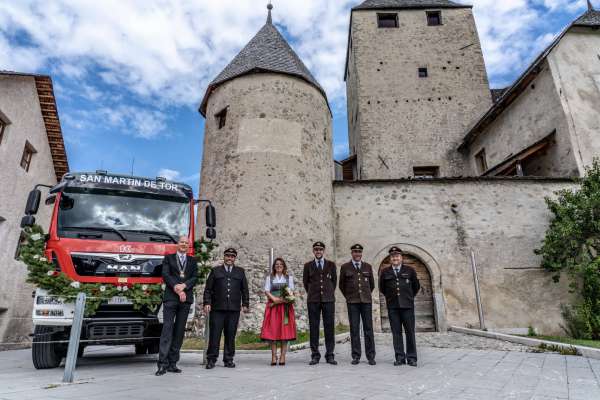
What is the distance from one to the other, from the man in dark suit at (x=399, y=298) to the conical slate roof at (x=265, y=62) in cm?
843

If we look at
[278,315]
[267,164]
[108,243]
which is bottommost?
[278,315]

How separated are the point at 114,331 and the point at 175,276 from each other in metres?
1.20

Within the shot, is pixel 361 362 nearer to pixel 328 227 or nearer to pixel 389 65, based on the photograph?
pixel 328 227

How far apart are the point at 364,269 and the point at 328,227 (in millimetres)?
5629

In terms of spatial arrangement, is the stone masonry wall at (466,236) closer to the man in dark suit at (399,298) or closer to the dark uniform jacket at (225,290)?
the man in dark suit at (399,298)

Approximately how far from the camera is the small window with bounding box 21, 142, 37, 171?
12578 millimetres

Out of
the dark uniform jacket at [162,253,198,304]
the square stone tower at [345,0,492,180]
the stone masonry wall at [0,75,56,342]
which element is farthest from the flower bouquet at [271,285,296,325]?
the square stone tower at [345,0,492,180]

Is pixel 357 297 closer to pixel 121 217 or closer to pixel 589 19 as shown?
pixel 121 217

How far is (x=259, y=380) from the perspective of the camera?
13.3 ft

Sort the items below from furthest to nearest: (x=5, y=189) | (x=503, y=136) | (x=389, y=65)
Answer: (x=389, y=65) → (x=503, y=136) → (x=5, y=189)

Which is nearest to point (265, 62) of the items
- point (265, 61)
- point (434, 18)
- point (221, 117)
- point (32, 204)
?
point (265, 61)

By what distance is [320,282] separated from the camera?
19.3ft

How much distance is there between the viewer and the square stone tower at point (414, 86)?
18.4 metres

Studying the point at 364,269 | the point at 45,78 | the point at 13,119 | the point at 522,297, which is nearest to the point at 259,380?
the point at 364,269
